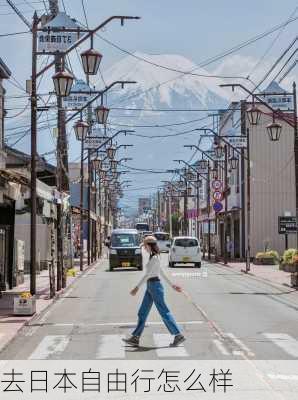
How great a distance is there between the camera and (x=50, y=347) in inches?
507

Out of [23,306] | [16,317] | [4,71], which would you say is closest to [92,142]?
[4,71]

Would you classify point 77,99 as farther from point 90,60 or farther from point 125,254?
point 125,254

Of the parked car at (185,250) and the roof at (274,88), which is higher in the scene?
the roof at (274,88)

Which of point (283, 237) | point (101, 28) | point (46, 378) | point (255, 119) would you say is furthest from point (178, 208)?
point (46, 378)

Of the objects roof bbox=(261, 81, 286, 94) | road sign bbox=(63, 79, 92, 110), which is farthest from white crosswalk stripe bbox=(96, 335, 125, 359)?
roof bbox=(261, 81, 286, 94)

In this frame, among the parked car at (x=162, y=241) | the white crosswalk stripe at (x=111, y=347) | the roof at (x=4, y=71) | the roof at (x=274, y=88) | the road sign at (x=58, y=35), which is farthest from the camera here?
the parked car at (x=162, y=241)

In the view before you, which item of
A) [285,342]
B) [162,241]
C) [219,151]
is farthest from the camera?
[162,241]

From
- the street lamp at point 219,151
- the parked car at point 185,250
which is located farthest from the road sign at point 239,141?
the street lamp at point 219,151

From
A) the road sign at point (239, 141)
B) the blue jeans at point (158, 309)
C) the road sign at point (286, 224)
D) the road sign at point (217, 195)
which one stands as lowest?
the blue jeans at point (158, 309)

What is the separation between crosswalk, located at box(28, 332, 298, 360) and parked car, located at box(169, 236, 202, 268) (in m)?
31.7

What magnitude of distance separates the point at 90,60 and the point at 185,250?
27.6m

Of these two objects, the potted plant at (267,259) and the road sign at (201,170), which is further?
the road sign at (201,170)

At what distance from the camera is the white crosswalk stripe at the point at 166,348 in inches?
466

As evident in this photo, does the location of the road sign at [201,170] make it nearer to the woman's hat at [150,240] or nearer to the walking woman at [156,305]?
the woman's hat at [150,240]
